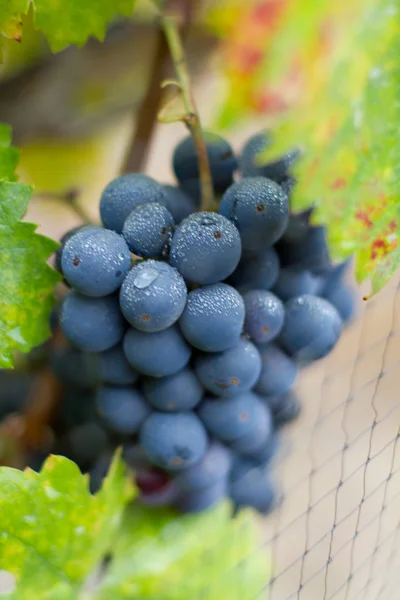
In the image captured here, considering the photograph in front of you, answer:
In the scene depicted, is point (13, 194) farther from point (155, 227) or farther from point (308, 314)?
point (308, 314)

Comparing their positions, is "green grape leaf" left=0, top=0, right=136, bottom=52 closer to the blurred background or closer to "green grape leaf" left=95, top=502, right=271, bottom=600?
the blurred background

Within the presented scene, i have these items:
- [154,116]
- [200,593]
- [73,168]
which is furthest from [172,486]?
[73,168]

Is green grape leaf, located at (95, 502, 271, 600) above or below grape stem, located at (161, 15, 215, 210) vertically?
below

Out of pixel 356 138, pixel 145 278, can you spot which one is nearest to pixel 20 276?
pixel 145 278

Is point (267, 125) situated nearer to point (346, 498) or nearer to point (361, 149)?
point (361, 149)

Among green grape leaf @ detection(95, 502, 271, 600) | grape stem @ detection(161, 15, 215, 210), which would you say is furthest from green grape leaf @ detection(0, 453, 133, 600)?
grape stem @ detection(161, 15, 215, 210)

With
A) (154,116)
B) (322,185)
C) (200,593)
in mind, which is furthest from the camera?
(154,116)
